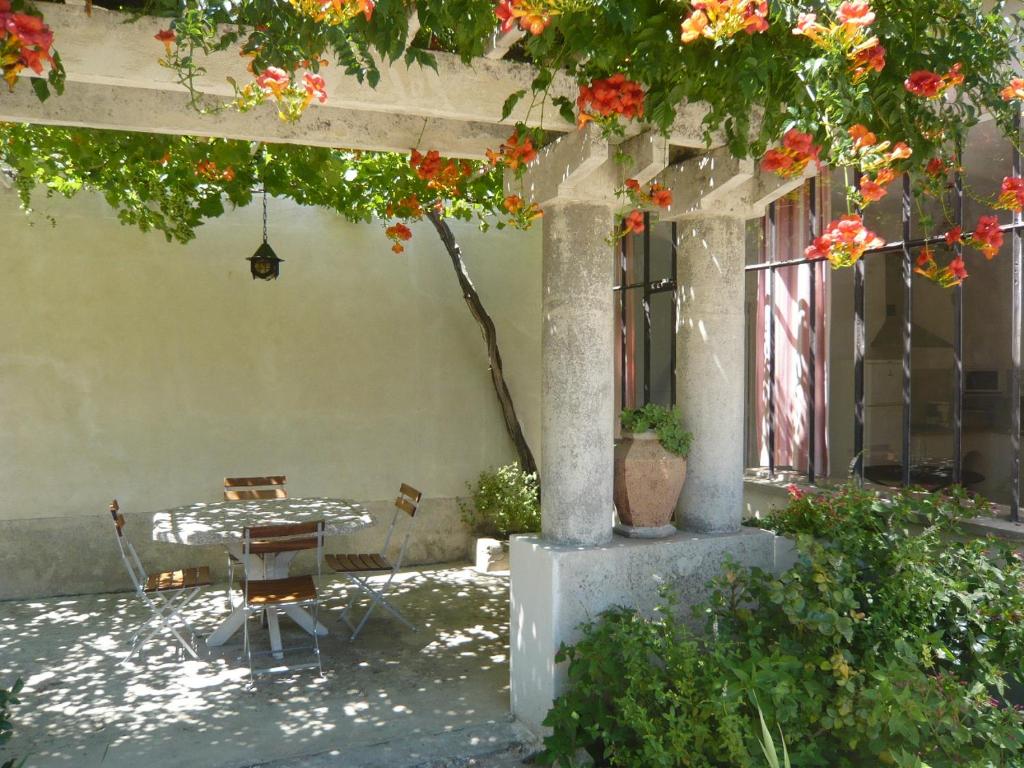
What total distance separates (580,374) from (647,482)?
26.4 inches

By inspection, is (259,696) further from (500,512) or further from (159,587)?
(500,512)

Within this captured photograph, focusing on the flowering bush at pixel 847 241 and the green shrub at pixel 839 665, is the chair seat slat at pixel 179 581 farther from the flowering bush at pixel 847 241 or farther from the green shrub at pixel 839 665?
the flowering bush at pixel 847 241

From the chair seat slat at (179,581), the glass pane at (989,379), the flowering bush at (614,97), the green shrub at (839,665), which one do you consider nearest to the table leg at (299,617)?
the chair seat slat at (179,581)

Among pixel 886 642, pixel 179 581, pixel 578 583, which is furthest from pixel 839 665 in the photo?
pixel 179 581

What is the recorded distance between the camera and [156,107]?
404 cm

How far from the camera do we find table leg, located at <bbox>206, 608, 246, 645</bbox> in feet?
18.3

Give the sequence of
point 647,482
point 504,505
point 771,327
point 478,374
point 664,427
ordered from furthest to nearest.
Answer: point 478,374 < point 504,505 < point 771,327 < point 664,427 < point 647,482

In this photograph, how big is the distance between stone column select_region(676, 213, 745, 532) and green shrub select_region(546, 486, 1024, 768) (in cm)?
65

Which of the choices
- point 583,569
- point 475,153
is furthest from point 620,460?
point 475,153

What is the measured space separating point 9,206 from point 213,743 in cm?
478

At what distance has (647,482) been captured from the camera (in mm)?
4352

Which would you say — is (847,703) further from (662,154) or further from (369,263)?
(369,263)

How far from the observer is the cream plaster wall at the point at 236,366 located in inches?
266

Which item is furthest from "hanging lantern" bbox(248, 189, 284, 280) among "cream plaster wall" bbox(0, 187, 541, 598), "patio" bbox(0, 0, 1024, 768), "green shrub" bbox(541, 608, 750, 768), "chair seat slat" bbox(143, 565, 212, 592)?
"green shrub" bbox(541, 608, 750, 768)
